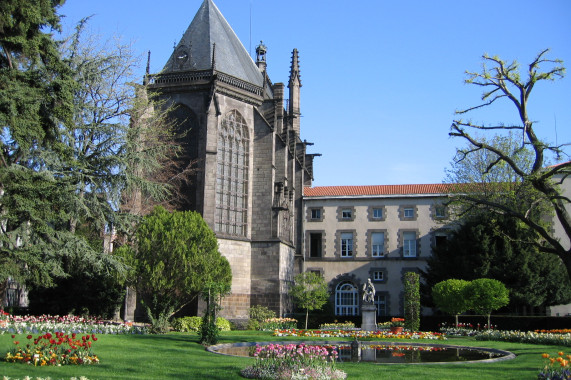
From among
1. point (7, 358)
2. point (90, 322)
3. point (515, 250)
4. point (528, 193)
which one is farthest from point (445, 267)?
point (7, 358)

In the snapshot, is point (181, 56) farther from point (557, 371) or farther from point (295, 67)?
point (557, 371)

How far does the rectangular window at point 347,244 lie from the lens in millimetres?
42688

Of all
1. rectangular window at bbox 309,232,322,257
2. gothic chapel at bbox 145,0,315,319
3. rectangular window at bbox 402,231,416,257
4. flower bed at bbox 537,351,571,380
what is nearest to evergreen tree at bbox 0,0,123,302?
gothic chapel at bbox 145,0,315,319

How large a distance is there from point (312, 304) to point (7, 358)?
23949mm

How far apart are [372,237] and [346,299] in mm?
4789

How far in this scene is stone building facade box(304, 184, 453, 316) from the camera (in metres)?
41.5

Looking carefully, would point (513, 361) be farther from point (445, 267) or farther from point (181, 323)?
point (445, 267)

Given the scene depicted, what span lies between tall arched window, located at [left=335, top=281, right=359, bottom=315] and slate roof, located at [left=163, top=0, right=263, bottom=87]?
52.0 feet

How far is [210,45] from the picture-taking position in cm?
3472

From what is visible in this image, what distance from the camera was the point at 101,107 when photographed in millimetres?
Answer: 23875

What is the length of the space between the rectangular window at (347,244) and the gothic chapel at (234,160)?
773 centimetres

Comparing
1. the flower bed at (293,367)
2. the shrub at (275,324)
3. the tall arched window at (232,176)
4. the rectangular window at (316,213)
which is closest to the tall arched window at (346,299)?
the rectangular window at (316,213)

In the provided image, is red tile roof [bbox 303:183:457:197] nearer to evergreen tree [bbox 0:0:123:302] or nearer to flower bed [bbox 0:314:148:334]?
flower bed [bbox 0:314:148:334]

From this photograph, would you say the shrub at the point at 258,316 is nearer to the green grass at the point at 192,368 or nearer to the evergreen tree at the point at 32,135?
the evergreen tree at the point at 32,135
